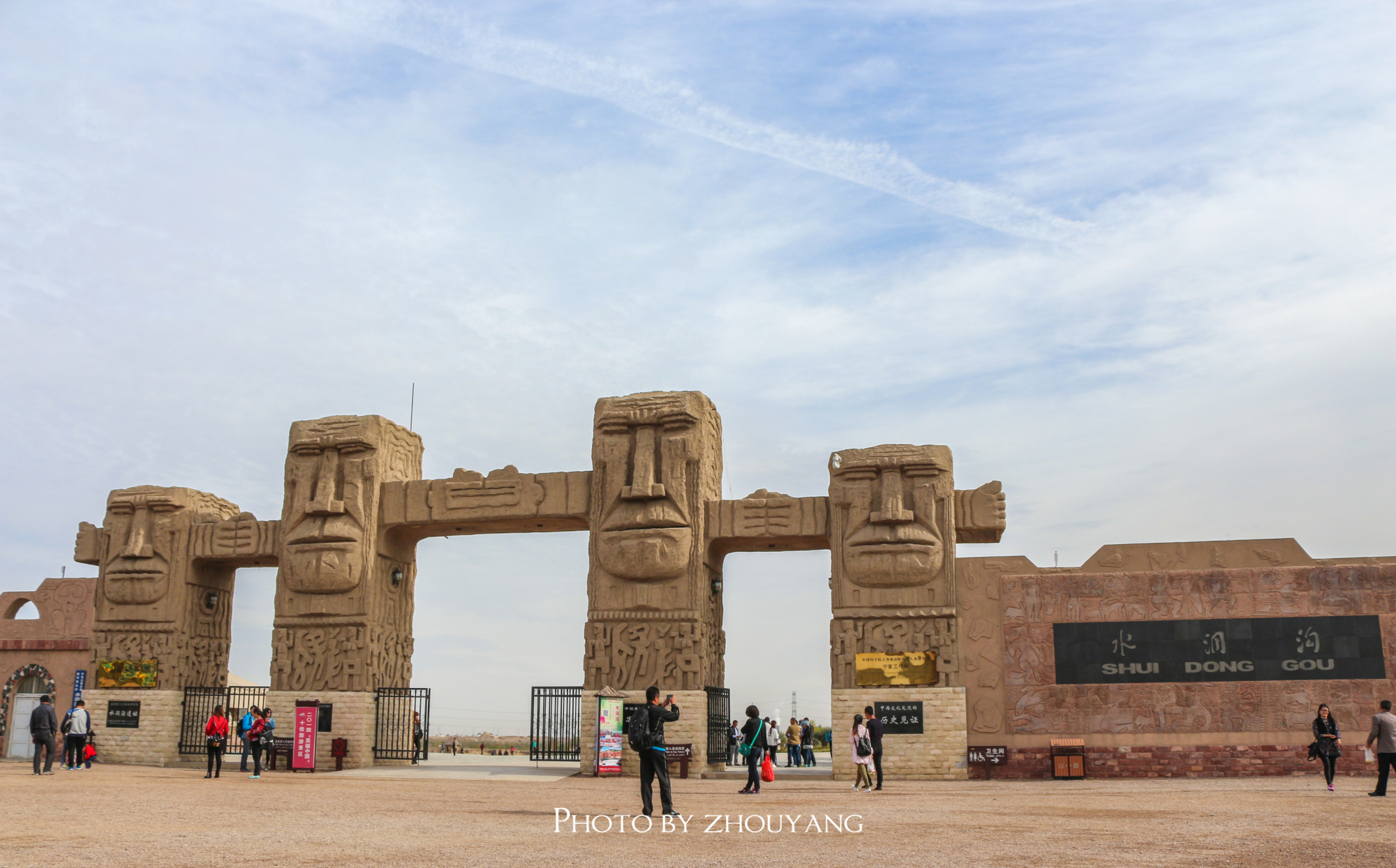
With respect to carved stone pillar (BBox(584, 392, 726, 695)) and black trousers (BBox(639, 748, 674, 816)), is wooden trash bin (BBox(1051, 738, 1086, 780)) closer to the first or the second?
carved stone pillar (BBox(584, 392, 726, 695))

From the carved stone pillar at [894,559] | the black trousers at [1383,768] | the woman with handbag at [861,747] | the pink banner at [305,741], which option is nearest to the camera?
the black trousers at [1383,768]

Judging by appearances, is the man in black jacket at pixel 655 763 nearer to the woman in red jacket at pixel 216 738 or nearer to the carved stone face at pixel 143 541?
the woman in red jacket at pixel 216 738

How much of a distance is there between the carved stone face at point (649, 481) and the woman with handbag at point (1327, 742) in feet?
34.1

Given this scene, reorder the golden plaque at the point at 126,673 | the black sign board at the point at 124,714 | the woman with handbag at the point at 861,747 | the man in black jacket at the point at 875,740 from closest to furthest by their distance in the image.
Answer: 1. the woman with handbag at the point at 861,747
2. the man in black jacket at the point at 875,740
3. the black sign board at the point at 124,714
4. the golden plaque at the point at 126,673

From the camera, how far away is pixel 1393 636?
18.5 metres

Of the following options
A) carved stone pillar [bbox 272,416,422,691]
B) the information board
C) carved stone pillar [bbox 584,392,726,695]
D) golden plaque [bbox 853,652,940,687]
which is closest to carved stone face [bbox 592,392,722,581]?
carved stone pillar [bbox 584,392,726,695]

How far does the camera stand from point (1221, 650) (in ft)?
61.8

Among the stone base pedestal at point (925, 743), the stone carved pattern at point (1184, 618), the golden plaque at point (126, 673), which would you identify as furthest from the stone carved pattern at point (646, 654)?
the golden plaque at point (126, 673)

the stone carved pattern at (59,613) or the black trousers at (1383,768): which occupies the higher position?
the stone carved pattern at (59,613)

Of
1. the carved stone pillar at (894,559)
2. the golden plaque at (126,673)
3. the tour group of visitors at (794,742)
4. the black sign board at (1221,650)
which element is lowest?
the tour group of visitors at (794,742)

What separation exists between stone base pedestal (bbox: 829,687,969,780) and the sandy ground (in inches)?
75.3

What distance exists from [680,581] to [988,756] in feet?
20.3

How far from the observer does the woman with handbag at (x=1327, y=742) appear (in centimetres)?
1498

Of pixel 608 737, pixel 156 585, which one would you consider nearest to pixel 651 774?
pixel 608 737
